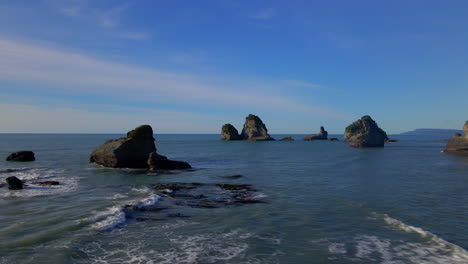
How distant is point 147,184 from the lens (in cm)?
3606

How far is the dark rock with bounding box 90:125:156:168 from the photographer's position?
1978 inches

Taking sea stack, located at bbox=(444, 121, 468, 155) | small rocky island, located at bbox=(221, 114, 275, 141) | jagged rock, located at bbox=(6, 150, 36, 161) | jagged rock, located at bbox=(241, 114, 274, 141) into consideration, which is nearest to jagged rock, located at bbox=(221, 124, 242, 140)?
small rocky island, located at bbox=(221, 114, 275, 141)

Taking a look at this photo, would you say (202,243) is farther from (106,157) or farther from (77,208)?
(106,157)

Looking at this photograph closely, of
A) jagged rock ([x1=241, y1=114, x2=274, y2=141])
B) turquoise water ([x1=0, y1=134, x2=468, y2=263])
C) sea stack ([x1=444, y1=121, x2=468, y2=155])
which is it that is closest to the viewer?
turquoise water ([x1=0, y1=134, x2=468, y2=263])

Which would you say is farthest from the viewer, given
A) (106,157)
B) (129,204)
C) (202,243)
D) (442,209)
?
(106,157)

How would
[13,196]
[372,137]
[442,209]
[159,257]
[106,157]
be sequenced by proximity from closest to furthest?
[159,257]
[442,209]
[13,196]
[106,157]
[372,137]

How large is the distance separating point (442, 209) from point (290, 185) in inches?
562

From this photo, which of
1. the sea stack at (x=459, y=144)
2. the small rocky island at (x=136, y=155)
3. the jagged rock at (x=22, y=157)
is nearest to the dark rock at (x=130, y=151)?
the small rocky island at (x=136, y=155)

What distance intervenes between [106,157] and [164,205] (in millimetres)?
30144

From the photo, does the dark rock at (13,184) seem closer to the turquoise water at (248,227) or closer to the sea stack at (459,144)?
the turquoise water at (248,227)

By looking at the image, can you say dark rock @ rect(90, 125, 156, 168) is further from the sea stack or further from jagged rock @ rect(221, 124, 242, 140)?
jagged rock @ rect(221, 124, 242, 140)

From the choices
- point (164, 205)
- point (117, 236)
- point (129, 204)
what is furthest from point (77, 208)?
point (117, 236)

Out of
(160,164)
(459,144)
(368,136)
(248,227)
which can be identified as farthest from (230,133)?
(248,227)

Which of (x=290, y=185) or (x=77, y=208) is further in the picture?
(x=290, y=185)
